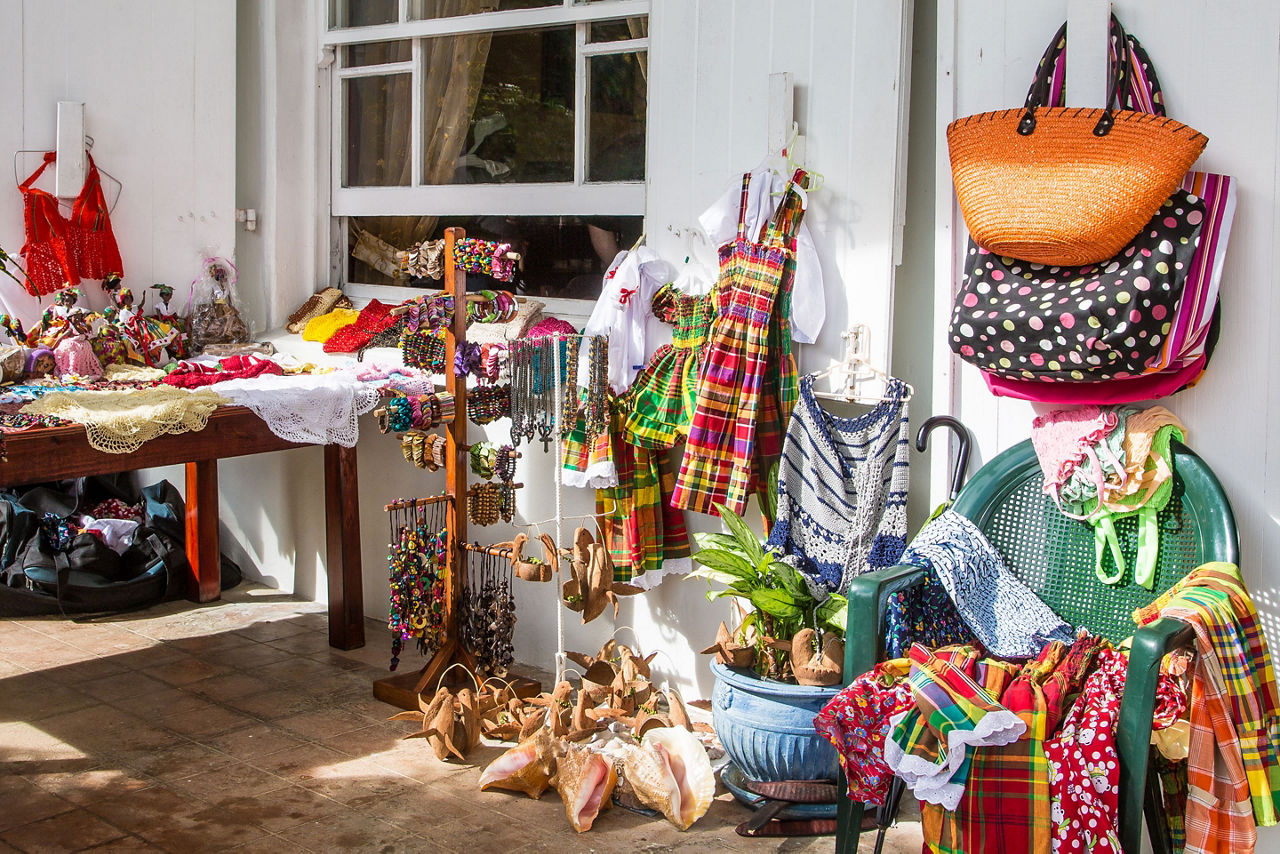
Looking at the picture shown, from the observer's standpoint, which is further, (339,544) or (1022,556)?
(339,544)

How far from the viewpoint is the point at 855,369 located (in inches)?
136

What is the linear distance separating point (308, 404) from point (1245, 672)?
2.85 meters

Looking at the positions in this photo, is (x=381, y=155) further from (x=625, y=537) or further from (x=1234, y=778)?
(x=1234, y=778)

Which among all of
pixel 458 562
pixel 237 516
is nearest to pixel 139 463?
pixel 458 562

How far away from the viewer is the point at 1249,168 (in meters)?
2.66

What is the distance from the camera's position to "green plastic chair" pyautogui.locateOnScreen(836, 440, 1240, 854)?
2.21 m

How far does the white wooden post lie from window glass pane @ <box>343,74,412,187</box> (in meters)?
2.98

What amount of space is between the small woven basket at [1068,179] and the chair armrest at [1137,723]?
2.89ft

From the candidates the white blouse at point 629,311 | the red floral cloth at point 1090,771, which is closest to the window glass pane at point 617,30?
the white blouse at point 629,311

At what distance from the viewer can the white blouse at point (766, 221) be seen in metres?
3.45

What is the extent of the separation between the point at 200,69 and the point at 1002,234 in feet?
12.1

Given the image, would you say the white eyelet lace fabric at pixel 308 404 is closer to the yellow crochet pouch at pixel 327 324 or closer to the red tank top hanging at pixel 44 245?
the yellow crochet pouch at pixel 327 324

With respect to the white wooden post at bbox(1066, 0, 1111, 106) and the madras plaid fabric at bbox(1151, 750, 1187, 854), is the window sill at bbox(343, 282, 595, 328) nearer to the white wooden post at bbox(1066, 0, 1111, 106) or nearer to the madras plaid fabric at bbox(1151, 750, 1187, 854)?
the white wooden post at bbox(1066, 0, 1111, 106)

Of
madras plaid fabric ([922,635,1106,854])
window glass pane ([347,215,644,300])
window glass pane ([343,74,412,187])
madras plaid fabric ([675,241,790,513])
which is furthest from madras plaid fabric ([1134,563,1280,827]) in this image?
window glass pane ([343,74,412,187])
